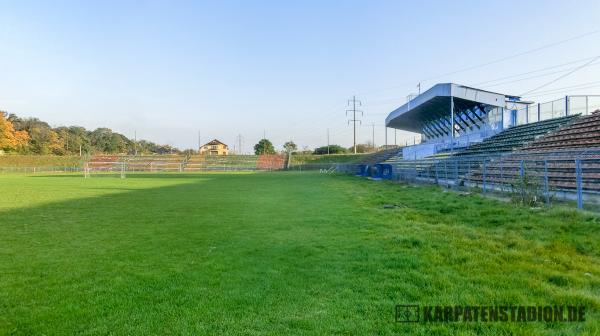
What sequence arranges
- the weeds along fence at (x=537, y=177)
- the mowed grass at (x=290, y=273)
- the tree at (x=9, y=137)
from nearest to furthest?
the mowed grass at (x=290, y=273)
the weeds along fence at (x=537, y=177)
the tree at (x=9, y=137)

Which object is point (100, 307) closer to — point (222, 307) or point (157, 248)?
point (222, 307)

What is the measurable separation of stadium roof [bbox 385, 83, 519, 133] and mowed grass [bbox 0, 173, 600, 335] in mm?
19696

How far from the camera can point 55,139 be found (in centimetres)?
8781

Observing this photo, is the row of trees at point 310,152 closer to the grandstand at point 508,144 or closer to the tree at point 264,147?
the tree at point 264,147

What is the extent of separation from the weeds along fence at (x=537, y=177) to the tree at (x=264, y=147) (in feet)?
253

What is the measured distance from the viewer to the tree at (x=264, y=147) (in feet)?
315

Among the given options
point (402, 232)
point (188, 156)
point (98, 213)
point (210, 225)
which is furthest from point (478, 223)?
point (188, 156)

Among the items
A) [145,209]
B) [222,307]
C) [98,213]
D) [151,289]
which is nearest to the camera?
[222,307]

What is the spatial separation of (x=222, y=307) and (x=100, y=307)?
1.22 metres

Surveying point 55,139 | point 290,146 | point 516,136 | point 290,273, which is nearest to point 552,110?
point 516,136

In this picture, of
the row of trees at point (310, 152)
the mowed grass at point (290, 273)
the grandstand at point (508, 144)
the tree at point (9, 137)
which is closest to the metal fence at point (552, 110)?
the grandstand at point (508, 144)

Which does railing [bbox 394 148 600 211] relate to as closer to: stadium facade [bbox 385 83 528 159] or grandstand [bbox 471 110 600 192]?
grandstand [bbox 471 110 600 192]

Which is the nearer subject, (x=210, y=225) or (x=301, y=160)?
(x=210, y=225)

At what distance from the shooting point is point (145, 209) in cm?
1145
